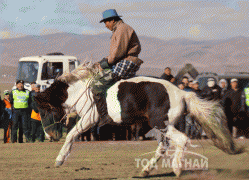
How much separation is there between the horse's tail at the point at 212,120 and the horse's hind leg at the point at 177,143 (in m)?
0.50

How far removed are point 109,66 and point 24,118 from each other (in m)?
5.59

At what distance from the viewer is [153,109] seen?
20.9 feet

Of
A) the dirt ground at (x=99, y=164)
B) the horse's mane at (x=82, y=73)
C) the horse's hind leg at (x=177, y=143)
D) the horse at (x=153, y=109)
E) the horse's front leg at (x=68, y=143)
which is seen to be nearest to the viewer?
the horse's hind leg at (x=177, y=143)

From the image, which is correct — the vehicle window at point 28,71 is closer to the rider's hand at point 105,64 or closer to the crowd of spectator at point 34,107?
the crowd of spectator at point 34,107

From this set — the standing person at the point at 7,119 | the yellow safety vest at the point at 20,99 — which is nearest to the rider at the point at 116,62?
the yellow safety vest at the point at 20,99

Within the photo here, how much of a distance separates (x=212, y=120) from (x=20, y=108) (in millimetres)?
6588

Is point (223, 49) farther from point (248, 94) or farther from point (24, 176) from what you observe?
point (24, 176)

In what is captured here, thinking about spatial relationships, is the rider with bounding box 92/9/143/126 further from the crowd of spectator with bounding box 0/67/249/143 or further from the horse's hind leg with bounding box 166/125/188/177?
the crowd of spectator with bounding box 0/67/249/143

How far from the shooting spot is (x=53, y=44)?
140m

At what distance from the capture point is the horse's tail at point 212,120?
6570 millimetres

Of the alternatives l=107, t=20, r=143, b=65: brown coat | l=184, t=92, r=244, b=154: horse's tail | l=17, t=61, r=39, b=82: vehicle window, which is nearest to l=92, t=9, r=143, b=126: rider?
l=107, t=20, r=143, b=65: brown coat

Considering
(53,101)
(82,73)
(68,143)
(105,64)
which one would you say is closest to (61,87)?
(53,101)

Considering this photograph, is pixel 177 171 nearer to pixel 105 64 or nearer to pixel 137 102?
pixel 137 102

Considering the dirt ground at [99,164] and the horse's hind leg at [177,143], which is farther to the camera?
the dirt ground at [99,164]
